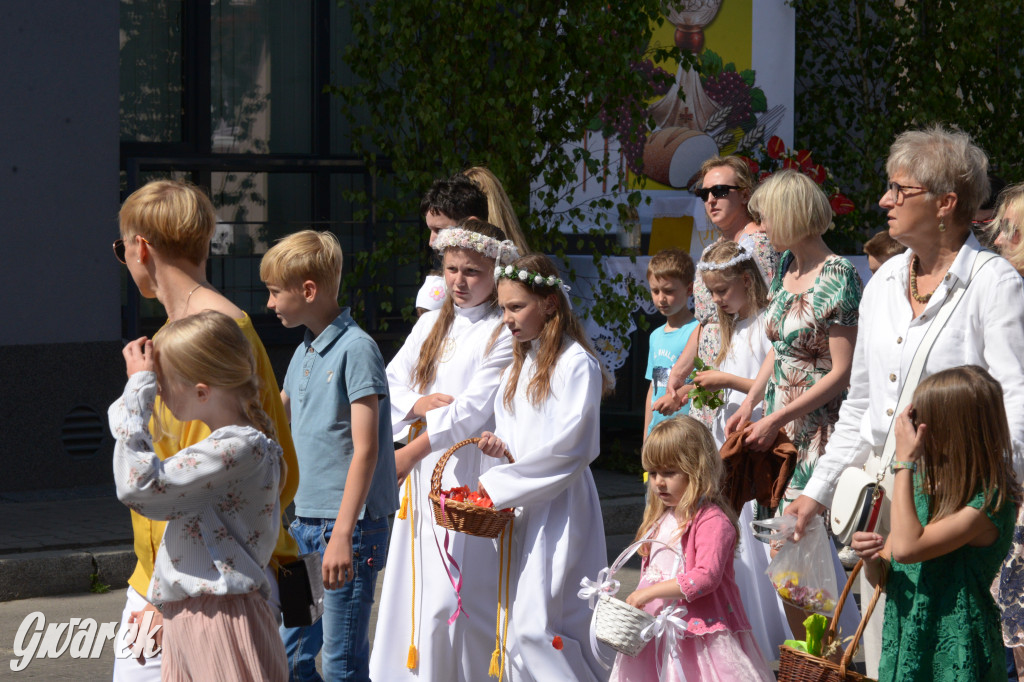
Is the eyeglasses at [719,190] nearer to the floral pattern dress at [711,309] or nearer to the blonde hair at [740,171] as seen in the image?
the blonde hair at [740,171]

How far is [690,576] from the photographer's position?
4.23 metres

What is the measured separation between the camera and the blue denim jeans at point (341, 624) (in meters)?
4.27

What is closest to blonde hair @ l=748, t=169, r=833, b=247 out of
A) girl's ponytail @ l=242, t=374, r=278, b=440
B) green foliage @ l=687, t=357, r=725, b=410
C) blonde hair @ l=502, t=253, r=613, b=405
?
green foliage @ l=687, t=357, r=725, b=410

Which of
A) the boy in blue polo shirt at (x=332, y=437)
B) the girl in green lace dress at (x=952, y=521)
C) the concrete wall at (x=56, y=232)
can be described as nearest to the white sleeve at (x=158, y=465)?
the boy in blue polo shirt at (x=332, y=437)

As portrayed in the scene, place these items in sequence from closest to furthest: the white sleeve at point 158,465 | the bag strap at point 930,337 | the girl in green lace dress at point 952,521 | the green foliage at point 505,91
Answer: the white sleeve at point 158,465 → the girl in green lace dress at point 952,521 → the bag strap at point 930,337 → the green foliage at point 505,91

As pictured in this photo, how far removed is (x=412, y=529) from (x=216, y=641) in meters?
2.03

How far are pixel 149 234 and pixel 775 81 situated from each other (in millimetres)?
9507

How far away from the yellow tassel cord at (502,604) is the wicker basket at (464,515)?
143 mm

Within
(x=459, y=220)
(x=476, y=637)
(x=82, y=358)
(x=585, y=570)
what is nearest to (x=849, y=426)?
(x=585, y=570)

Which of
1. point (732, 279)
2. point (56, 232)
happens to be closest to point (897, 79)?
point (56, 232)

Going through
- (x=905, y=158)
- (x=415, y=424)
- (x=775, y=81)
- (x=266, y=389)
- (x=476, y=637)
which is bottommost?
(x=476, y=637)

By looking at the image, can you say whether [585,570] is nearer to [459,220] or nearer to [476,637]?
[476,637]

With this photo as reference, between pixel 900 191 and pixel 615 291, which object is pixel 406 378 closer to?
pixel 900 191

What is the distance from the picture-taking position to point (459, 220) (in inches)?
224
